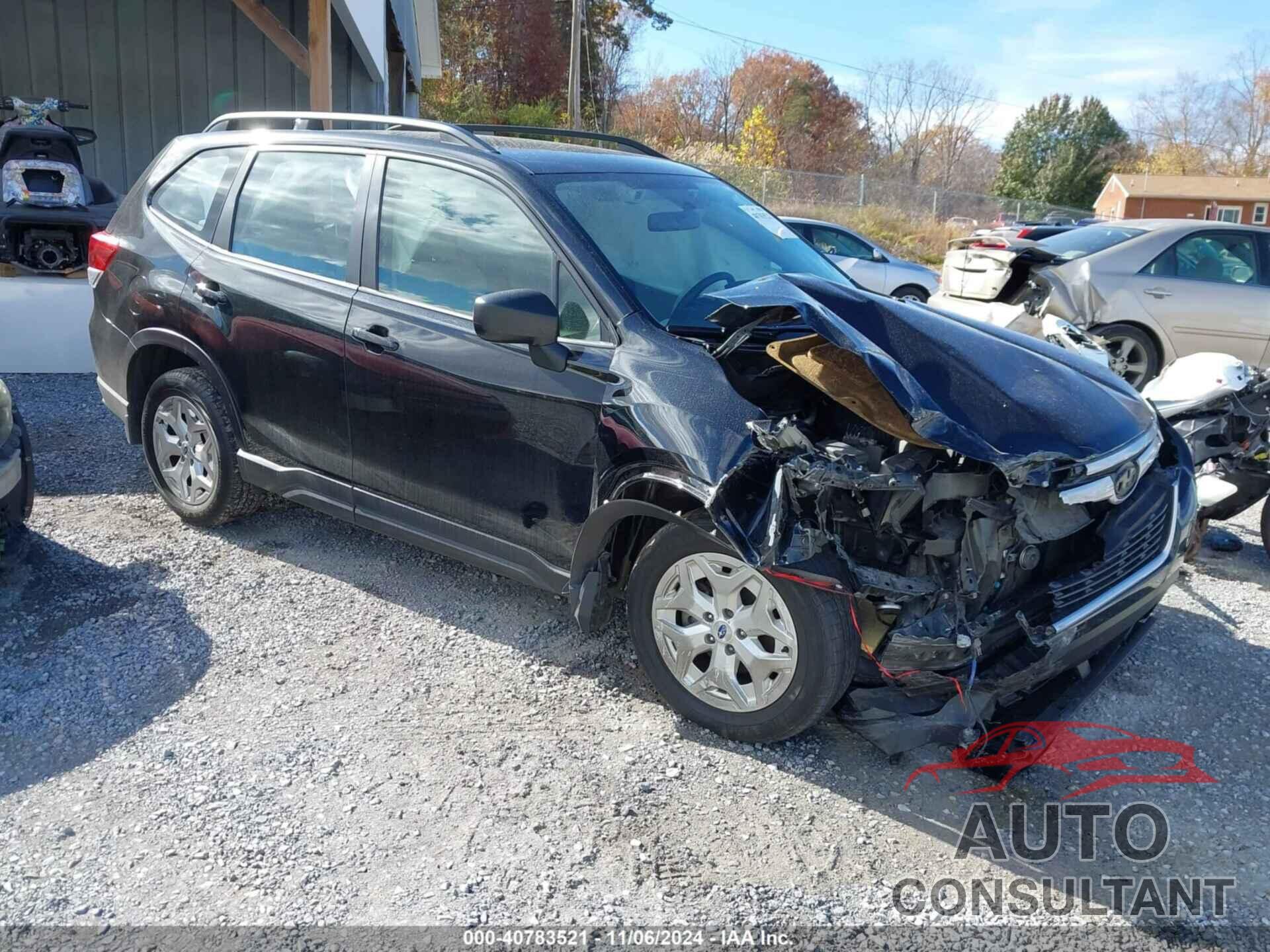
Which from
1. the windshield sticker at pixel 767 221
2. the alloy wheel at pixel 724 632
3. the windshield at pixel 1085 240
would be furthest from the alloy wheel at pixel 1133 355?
the alloy wheel at pixel 724 632

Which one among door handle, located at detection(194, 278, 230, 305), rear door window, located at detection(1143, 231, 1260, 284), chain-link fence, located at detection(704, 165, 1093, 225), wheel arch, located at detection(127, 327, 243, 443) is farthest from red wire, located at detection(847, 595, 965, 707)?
chain-link fence, located at detection(704, 165, 1093, 225)

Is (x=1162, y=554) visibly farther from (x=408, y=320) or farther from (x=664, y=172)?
(x=408, y=320)

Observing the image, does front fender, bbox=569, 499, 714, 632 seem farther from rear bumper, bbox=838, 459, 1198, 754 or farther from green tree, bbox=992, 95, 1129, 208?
green tree, bbox=992, 95, 1129, 208

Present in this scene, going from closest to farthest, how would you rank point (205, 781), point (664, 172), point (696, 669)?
point (205, 781)
point (696, 669)
point (664, 172)

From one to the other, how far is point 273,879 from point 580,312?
6.69 ft

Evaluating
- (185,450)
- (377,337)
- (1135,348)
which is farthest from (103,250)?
(1135,348)

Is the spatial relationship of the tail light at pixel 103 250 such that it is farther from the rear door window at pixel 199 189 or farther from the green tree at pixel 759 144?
the green tree at pixel 759 144

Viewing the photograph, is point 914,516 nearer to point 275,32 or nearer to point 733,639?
point 733,639

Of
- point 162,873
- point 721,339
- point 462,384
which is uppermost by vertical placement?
point 721,339

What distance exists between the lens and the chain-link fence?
28641 mm

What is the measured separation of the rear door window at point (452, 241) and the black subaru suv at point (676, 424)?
0.04 ft

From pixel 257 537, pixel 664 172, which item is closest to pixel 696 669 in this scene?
pixel 664 172

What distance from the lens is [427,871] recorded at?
2826 millimetres

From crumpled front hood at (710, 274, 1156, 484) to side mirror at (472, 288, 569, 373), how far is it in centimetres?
56
